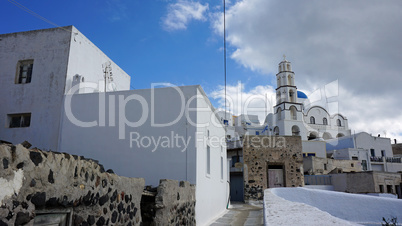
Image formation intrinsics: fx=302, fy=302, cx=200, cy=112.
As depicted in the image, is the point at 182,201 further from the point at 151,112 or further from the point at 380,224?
the point at 380,224

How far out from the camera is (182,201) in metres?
6.79

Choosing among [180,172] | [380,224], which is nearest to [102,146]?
[180,172]

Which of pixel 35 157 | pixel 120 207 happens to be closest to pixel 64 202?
pixel 35 157

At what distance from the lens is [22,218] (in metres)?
2.40

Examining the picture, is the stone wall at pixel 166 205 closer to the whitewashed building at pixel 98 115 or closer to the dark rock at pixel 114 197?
the whitewashed building at pixel 98 115

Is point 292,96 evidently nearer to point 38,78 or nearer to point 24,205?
point 38,78

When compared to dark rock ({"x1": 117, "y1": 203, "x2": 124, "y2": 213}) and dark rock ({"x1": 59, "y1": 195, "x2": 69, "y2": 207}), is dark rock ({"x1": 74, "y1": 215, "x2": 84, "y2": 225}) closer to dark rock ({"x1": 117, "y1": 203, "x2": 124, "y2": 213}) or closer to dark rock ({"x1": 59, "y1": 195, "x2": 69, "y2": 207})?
dark rock ({"x1": 59, "y1": 195, "x2": 69, "y2": 207})

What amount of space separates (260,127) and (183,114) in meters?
36.5

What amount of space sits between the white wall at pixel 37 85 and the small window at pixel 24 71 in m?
0.13

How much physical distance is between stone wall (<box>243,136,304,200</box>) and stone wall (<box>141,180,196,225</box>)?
1367cm

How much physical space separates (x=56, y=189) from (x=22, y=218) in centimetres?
46

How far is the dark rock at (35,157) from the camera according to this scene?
2.54 m

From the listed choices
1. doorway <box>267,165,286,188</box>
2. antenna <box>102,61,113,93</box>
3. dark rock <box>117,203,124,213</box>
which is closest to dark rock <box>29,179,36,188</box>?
dark rock <box>117,203,124,213</box>

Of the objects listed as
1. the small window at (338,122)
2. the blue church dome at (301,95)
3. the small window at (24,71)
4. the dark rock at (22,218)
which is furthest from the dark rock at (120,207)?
the small window at (338,122)
